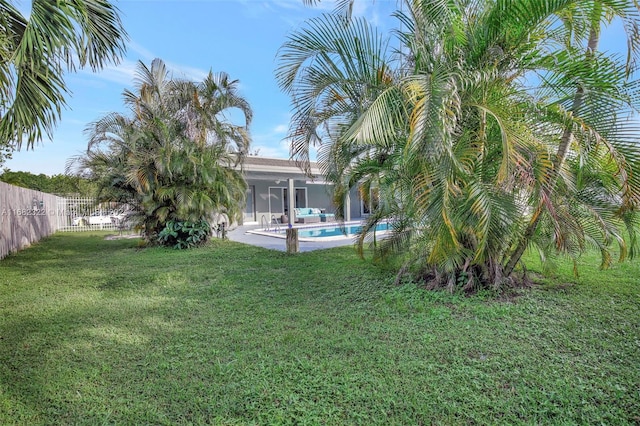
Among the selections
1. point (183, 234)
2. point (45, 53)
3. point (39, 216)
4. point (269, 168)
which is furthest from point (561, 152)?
point (39, 216)

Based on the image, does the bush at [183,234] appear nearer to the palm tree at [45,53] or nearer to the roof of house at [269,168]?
the palm tree at [45,53]

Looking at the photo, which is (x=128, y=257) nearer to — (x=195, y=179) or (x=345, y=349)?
(x=195, y=179)

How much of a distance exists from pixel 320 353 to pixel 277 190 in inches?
748

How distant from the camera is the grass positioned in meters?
2.45

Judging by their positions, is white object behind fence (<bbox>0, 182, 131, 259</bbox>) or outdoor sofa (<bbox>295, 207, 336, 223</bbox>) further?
outdoor sofa (<bbox>295, 207, 336, 223</bbox>)

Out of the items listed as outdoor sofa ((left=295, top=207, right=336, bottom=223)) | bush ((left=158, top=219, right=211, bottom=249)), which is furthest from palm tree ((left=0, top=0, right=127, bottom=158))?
outdoor sofa ((left=295, top=207, right=336, bottom=223))

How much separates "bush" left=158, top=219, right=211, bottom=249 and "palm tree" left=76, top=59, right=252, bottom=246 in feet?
0.45

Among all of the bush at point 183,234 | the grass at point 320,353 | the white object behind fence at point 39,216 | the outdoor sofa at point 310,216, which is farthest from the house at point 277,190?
the grass at point 320,353

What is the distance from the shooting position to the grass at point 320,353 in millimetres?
2447

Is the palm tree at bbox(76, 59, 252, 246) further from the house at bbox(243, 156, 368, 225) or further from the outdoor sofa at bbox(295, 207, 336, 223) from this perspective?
the outdoor sofa at bbox(295, 207, 336, 223)

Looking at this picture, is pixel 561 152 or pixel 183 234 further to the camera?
pixel 183 234

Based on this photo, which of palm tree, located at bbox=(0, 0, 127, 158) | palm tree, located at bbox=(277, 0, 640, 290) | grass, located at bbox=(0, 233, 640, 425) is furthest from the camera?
palm tree, located at bbox=(0, 0, 127, 158)

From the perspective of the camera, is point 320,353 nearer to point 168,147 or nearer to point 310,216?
point 168,147

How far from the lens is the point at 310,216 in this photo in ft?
67.2
